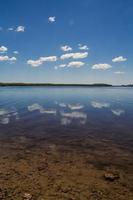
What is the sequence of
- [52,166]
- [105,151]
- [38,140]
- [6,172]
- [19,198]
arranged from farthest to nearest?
[38,140], [105,151], [52,166], [6,172], [19,198]

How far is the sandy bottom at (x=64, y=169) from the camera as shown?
28.1ft

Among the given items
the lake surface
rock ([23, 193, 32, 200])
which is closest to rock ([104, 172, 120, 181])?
the lake surface

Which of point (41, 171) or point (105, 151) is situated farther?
point (105, 151)

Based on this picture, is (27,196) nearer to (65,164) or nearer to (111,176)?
(65,164)

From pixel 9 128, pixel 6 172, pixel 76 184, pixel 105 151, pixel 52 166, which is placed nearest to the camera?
pixel 76 184

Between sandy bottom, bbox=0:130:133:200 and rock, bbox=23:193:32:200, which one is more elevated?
rock, bbox=23:193:32:200

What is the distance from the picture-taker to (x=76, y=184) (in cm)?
934

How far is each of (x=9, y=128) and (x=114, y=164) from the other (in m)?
12.1

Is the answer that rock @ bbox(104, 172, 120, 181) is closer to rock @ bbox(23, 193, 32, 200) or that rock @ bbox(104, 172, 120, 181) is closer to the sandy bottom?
the sandy bottom

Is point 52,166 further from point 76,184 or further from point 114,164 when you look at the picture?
point 114,164

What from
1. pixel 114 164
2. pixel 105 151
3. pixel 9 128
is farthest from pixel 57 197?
pixel 9 128

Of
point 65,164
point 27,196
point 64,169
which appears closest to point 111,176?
point 64,169

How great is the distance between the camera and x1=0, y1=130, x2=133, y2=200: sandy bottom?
8.56 m

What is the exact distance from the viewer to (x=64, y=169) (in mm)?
10953
